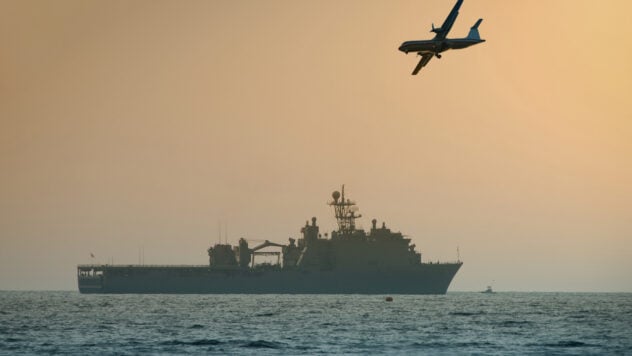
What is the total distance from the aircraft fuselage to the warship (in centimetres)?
9005

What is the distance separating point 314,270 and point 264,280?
24.3 feet

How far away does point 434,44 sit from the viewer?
51500 mm

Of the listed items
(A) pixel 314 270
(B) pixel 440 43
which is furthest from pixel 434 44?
(A) pixel 314 270

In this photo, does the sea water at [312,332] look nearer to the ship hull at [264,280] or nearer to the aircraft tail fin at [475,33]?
the aircraft tail fin at [475,33]

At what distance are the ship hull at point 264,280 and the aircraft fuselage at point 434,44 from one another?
90.4m

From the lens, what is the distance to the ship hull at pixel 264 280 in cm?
14188

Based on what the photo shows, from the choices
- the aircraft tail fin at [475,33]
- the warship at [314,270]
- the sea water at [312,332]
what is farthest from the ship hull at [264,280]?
the aircraft tail fin at [475,33]

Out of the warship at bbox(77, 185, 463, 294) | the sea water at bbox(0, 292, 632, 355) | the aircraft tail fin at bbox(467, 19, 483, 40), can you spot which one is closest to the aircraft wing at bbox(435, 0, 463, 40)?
the aircraft tail fin at bbox(467, 19, 483, 40)

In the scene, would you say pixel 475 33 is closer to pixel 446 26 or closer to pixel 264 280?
pixel 446 26

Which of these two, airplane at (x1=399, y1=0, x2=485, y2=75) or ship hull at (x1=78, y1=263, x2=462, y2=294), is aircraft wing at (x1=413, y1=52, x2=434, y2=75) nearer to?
airplane at (x1=399, y1=0, x2=485, y2=75)

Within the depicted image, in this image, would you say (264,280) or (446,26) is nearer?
(446,26)

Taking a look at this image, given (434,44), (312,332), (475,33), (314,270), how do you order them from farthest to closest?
(314,270), (312,332), (475,33), (434,44)

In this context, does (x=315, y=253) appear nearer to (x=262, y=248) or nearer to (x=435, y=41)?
(x=262, y=248)

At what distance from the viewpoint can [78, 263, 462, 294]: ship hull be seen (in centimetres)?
14188
